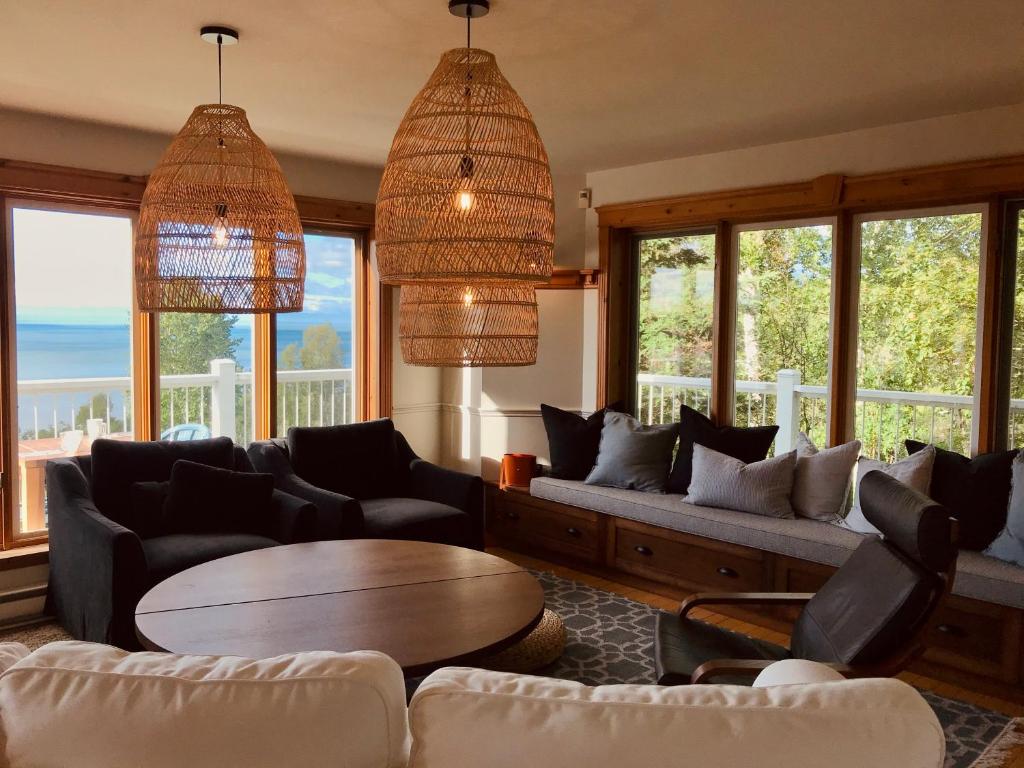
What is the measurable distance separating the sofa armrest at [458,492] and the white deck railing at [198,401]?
109 centimetres

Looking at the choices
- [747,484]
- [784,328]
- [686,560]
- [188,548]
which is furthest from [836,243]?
[188,548]

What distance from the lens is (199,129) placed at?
2730 mm

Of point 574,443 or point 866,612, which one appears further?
point 574,443

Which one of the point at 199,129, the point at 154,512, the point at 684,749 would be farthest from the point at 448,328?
the point at 154,512

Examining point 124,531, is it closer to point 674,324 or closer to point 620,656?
point 620,656

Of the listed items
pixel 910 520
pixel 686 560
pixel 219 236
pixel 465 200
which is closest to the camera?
pixel 465 200

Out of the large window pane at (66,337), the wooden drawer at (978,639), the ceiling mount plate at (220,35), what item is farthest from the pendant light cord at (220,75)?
the wooden drawer at (978,639)

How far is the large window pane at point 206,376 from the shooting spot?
4973 millimetres

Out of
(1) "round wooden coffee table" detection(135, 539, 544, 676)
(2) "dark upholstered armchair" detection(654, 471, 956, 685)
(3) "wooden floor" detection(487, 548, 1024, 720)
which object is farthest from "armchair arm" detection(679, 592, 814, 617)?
(3) "wooden floor" detection(487, 548, 1024, 720)

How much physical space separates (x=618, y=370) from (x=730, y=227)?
119cm

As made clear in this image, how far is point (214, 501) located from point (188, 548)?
0.38 meters

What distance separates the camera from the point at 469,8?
261 cm

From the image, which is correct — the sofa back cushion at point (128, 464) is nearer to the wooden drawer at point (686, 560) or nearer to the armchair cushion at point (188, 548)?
the armchair cushion at point (188, 548)

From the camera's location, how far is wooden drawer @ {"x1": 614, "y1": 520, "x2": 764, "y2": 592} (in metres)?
4.25
